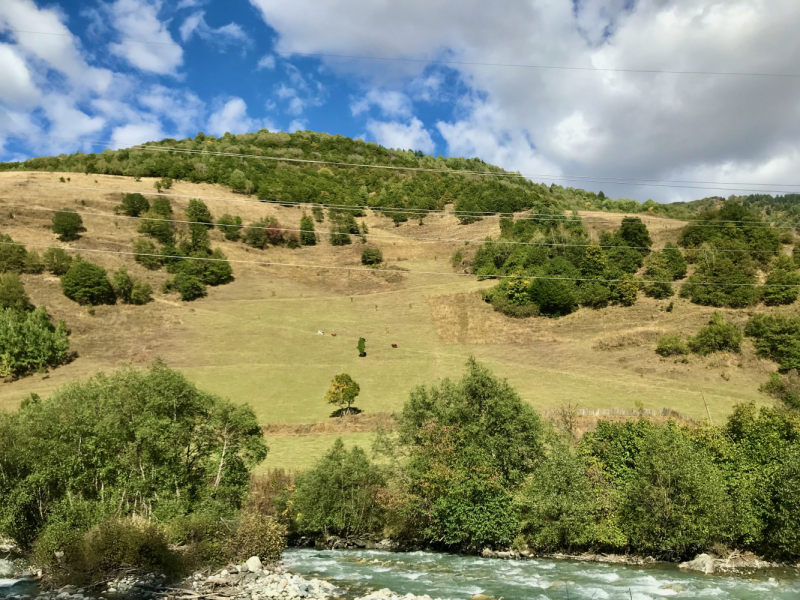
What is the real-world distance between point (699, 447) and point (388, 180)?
15529 centimetres

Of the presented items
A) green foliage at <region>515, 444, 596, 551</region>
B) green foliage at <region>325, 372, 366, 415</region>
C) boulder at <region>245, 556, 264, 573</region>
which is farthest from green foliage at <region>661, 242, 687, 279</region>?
boulder at <region>245, 556, 264, 573</region>

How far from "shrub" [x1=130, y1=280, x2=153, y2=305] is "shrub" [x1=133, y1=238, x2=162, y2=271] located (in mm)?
11183

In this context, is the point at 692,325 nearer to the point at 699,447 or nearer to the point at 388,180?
the point at 699,447

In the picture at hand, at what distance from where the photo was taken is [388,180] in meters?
177

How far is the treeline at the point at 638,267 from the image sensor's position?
271ft

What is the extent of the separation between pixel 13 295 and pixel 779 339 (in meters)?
106

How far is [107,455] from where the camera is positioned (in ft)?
81.9

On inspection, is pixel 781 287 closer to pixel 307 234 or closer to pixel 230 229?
pixel 307 234

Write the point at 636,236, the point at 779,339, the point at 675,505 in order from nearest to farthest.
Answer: the point at 675,505 < the point at 779,339 < the point at 636,236

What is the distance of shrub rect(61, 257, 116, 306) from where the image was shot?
80.1 m

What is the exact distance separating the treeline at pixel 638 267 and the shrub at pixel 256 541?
2391 inches

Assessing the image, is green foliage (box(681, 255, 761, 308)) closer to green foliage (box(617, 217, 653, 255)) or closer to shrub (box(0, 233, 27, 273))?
green foliage (box(617, 217, 653, 255))

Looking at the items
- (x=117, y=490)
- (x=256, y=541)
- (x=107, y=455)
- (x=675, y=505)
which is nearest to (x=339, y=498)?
(x=256, y=541)

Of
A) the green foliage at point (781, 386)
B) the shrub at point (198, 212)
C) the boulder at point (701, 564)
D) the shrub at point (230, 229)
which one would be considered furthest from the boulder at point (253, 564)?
the shrub at point (198, 212)
